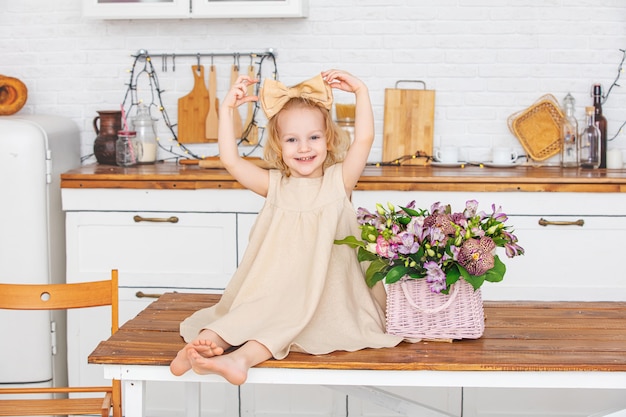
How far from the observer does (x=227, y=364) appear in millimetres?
2127

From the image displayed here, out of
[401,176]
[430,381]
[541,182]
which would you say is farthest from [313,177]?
[541,182]

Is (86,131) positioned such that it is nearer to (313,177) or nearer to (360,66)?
(360,66)

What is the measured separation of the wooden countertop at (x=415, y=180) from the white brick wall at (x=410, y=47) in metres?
0.48

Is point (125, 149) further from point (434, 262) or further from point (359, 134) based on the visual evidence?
point (434, 262)

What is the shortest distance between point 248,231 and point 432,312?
158 cm

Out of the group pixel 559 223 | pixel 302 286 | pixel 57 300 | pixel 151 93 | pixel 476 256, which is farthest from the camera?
pixel 151 93

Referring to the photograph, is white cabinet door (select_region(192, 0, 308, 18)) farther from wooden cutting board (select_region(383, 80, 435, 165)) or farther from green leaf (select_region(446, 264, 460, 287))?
green leaf (select_region(446, 264, 460, 287))

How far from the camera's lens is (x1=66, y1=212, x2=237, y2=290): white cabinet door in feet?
12.6

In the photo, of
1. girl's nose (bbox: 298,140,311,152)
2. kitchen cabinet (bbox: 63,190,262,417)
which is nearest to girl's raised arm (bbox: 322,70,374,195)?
girl's nose (bbox: 298,140,311,152)

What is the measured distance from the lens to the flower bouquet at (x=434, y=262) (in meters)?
2.26

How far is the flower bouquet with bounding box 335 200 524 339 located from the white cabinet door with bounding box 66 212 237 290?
1488 mm

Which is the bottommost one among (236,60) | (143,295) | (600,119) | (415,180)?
(143,295)

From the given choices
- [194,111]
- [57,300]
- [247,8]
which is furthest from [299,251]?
[194,111]

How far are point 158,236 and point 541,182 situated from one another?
155cm
